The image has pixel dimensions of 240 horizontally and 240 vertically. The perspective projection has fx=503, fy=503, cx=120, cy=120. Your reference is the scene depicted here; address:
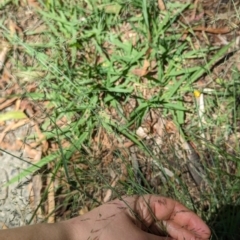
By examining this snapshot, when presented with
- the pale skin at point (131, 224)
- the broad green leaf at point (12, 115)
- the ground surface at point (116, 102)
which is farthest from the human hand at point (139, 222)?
the broad green leaf at point (12, 115)

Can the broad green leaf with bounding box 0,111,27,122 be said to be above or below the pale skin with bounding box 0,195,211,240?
above

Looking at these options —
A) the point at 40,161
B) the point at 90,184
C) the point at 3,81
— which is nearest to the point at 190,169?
the point at 90,184

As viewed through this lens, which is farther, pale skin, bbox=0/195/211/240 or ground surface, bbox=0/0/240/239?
ground surface, bbox=0/0/240/239

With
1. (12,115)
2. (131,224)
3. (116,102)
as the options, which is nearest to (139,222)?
(131,224)

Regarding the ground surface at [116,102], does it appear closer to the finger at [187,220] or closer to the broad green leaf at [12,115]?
Answer: the broad green leaf at [12,115]

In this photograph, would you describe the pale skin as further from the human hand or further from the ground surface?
the ground surface

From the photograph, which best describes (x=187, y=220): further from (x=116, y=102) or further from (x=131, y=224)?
(x=116, y=102)

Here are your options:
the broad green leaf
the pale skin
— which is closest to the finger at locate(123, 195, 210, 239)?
the pale skin
